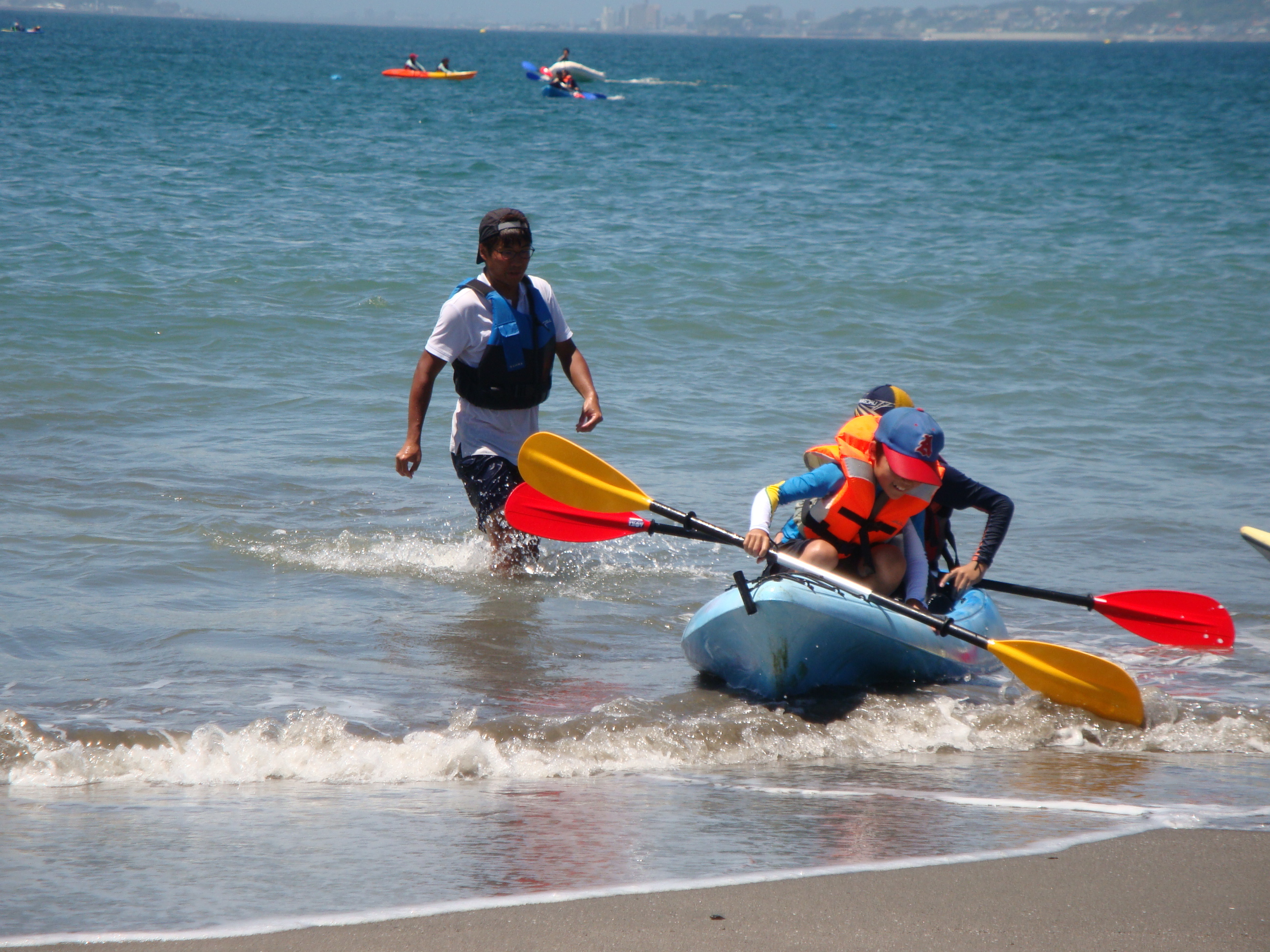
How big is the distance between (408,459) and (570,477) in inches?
24.4

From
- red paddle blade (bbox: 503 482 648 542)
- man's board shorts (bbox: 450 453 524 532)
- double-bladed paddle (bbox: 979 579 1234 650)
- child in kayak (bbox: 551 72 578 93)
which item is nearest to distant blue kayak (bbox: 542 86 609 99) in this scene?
child in kayak (bbox: 551 72 578 93)

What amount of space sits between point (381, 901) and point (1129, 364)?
8912 millimetres

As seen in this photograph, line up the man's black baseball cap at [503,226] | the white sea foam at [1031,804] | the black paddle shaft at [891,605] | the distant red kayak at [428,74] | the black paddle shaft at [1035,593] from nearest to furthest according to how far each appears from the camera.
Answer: the white sea foam at [1031,804]
the black paddle shaft at [891,605]
the black paddle shaft at [1035,593]
the man's black baseball cap at [503,226]
the distant red kayak at [428,74]

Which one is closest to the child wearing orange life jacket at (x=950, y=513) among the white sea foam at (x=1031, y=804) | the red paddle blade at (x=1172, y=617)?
the red paddle blade at (x=1172, y=617)

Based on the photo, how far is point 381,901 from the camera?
2.32 m

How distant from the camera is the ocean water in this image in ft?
9.11

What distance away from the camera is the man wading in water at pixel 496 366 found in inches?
176

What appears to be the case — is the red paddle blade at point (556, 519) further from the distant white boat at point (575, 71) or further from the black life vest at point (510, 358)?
the distant white boat at point (575, 71)

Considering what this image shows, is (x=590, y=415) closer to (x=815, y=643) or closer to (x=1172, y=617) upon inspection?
(x=815, y=643)

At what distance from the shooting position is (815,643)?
379 cm

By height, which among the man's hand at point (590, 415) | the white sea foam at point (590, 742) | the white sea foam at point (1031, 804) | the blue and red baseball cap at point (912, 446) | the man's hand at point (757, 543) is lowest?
A: the white sea foam at point (590, 742)

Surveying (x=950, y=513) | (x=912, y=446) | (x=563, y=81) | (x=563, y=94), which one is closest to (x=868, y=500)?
(x=912, y=446)

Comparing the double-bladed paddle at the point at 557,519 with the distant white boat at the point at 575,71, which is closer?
the double-bladed paddle at the point at 557,519

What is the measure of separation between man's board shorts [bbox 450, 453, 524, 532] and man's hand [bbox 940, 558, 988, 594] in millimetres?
1662
